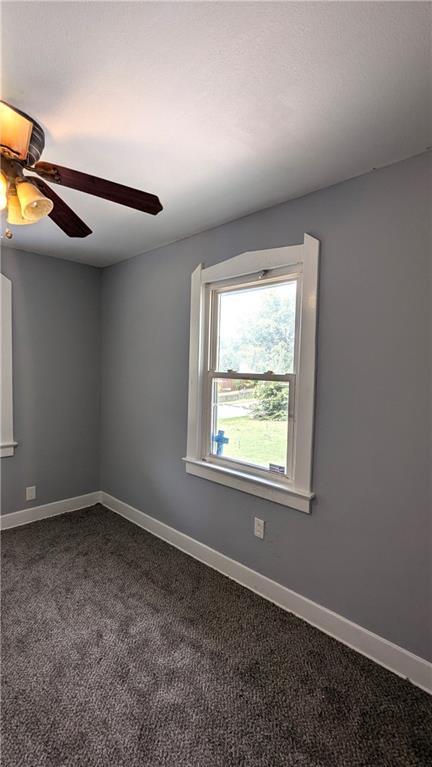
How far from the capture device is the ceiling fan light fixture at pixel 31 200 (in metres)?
1.30

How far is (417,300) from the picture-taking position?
1.61 m

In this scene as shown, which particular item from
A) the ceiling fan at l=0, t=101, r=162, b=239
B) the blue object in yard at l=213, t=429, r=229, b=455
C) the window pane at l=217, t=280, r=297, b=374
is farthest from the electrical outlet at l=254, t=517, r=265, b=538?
the ceiling fan at l=0, t=101, r=162, b=239

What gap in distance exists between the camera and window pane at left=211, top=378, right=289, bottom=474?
2223 mm

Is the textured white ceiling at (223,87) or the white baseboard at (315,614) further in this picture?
the white baseboard at (315,614)

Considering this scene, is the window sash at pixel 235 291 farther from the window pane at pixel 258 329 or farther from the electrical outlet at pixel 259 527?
the electrical outlet at pixel 259 527

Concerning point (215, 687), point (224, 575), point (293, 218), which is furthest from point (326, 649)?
point (293, 218)

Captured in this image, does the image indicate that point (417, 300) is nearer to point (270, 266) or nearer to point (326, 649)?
point (270, 266)

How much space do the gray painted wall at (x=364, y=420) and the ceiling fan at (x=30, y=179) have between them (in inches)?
39.4

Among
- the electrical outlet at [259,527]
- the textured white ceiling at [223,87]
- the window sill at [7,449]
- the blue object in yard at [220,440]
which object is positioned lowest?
the electrical outlet at [259,527]

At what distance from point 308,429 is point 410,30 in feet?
5.24

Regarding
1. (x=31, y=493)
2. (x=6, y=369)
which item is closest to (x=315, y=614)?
(x=31, y=493)

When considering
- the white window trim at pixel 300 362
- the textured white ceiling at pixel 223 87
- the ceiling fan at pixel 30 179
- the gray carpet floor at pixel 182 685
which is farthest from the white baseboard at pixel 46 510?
the textured white ceiling at pixel 223 87

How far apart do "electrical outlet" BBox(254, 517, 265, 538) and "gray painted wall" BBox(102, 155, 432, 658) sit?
38 millimetres

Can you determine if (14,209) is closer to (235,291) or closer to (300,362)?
(235,291)
